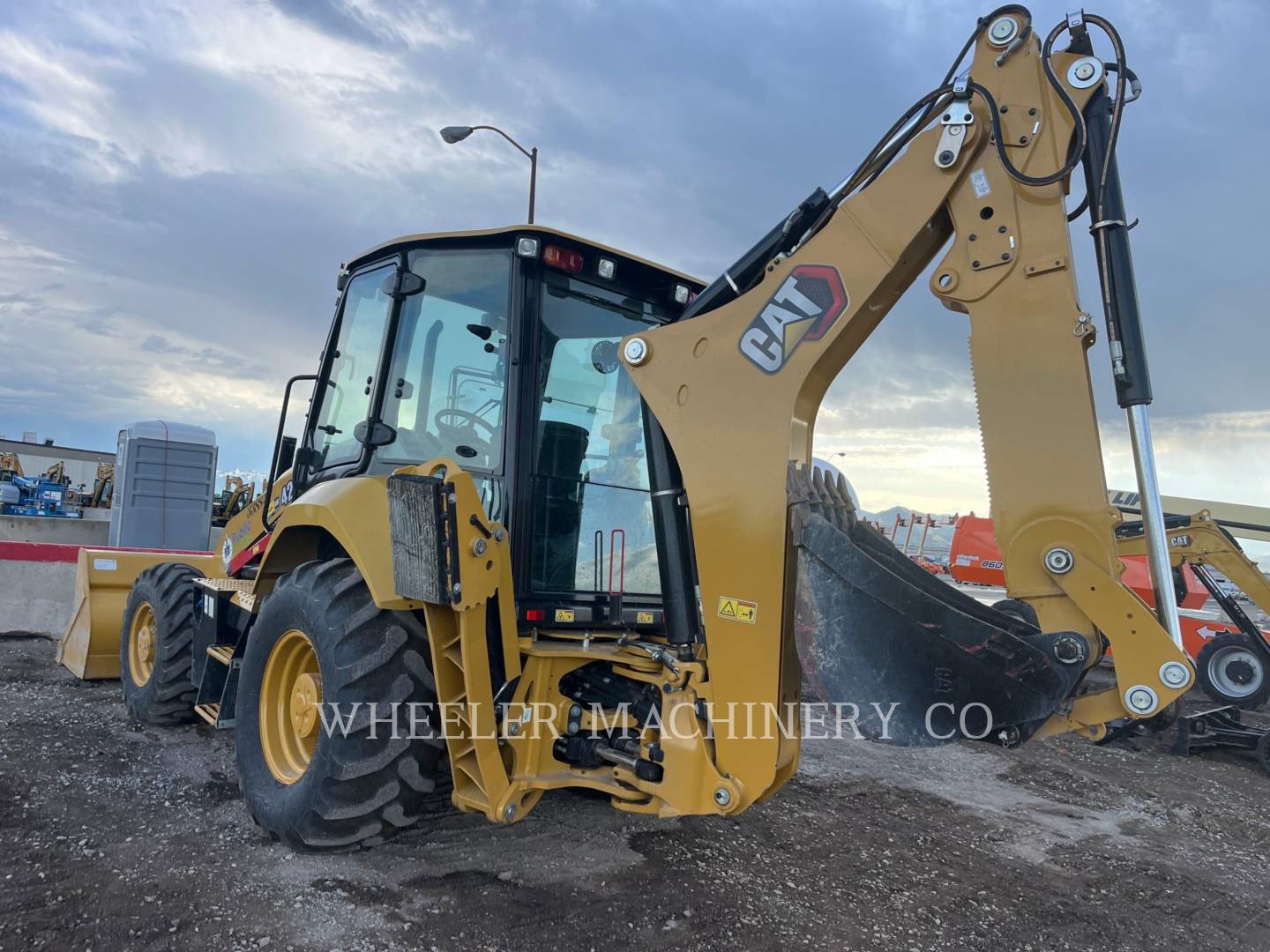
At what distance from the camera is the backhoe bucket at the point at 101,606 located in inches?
248

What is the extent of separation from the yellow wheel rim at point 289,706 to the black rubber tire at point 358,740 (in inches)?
9.3

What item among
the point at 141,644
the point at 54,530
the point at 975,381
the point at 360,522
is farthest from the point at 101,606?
the point at 54,530

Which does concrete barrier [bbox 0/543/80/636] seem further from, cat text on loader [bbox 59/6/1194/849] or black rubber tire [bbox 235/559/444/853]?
black rubber tire [bbox 235/559/444/853]

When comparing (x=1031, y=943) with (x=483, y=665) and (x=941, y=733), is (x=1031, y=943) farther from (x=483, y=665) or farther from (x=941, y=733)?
(x=483, y=665)

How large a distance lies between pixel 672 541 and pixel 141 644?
4420mm

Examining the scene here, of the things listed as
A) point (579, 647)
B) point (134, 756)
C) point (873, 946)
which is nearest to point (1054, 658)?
point (873, 946)

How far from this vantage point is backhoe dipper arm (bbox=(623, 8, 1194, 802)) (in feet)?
7.78

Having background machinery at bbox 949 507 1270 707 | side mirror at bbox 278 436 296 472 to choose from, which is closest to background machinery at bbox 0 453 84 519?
side mirror at bbox 278 436 296 472

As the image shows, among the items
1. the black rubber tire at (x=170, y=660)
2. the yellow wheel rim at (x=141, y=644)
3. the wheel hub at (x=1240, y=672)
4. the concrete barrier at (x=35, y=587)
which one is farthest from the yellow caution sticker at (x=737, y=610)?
the wheel hub at (x=1240, y=672)

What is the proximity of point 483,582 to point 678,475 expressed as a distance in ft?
2.72

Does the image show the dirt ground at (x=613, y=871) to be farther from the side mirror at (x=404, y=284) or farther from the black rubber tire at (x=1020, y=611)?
the side mirror at (x=404, y=284)

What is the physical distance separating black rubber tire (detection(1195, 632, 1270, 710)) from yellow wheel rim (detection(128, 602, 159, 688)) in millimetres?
9228

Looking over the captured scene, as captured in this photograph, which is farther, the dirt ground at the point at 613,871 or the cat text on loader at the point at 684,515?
the dirt ground at the point at 613,871

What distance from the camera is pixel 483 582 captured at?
9.87 ft
